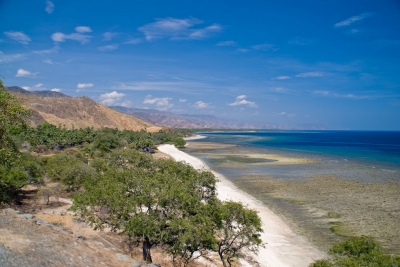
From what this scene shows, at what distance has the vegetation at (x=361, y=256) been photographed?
997cm

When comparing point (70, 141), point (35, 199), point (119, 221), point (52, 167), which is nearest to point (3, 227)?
point (119, 221)

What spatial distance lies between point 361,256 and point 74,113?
159 m

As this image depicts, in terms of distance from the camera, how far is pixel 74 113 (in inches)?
5984

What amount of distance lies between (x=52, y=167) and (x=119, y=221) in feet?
66.9

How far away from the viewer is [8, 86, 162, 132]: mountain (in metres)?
136

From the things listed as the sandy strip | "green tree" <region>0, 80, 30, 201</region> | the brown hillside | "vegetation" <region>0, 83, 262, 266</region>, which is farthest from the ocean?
the brown hillside

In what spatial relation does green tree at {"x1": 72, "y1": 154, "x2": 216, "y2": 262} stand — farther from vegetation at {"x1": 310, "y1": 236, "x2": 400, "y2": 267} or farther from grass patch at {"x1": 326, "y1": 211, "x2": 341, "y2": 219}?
grass patch at {"x1": 326, "y1": 211, "x2": 341, "y2": 219}

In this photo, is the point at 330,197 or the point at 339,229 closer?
the point at 339,229

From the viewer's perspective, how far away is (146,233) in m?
13.2

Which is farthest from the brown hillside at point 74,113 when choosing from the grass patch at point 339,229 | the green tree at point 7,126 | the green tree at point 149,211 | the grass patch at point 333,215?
the grass patch at point 339,229

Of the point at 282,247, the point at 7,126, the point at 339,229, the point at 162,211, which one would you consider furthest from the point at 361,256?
the point at 7,126

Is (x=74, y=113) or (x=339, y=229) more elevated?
(x=74, y=113)

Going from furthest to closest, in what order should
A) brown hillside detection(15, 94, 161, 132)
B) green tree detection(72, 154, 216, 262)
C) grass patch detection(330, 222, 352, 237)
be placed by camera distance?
brown hillside detection(15, 94, 161, 132), grass patch detection(330, 222, 352, 237), green tree detection(72, 154, 216, 262)

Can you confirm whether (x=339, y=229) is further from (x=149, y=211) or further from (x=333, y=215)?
(x=149, y=211)
